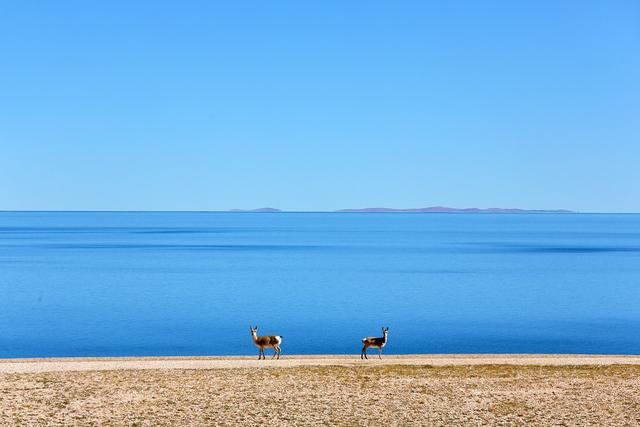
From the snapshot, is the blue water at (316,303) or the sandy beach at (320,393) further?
the blue water at (316,303)

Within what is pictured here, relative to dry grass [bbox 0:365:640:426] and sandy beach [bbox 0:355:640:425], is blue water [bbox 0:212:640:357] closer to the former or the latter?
sandy beach [bbox 0:355:640:425]

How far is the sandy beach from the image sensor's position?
19641 millimetres

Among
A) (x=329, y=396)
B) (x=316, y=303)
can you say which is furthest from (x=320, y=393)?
(x=316, y=303)

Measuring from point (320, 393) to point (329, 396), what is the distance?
18.0 inches

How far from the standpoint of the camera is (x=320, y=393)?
2252 cm

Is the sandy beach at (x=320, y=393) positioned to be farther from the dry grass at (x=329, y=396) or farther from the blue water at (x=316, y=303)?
the blue water at (x=316, y=303)

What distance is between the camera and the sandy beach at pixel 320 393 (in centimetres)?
1964

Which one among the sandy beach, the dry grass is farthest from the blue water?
the dry grass

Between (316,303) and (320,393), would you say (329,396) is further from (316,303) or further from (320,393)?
(316,303)

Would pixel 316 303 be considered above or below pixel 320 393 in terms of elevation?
above

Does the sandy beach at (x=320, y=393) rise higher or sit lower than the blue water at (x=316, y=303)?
lower

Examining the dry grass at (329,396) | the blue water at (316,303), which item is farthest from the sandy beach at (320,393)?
the blue water at (316,303)

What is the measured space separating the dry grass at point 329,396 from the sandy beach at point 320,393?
27 mm

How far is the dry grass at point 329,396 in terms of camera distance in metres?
19.6
